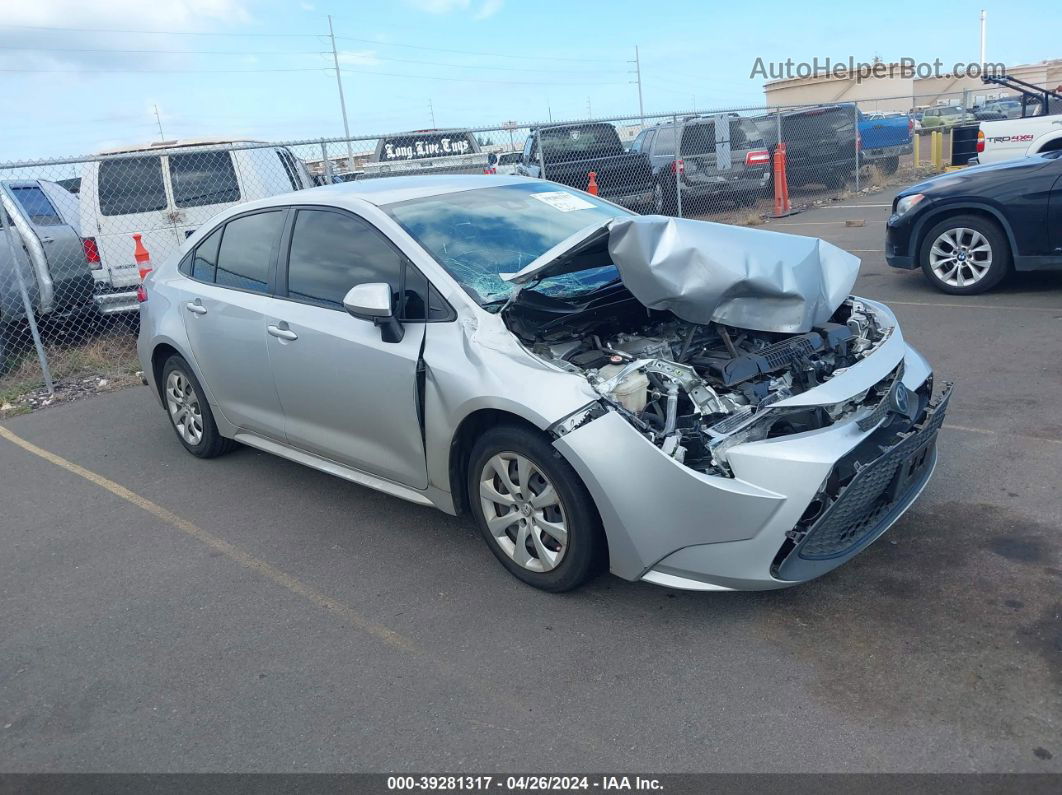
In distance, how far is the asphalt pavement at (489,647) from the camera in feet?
9.84

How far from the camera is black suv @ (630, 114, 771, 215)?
599 inches

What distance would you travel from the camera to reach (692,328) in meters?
4.27

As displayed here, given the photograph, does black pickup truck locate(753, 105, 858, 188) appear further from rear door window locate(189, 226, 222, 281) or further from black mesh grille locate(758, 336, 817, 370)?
black mesh grille locate(758, 336, 817, 370)

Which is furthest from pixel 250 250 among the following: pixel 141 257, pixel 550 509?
pixel 141 257

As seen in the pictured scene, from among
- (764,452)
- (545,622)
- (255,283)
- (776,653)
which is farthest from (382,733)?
(255,283)

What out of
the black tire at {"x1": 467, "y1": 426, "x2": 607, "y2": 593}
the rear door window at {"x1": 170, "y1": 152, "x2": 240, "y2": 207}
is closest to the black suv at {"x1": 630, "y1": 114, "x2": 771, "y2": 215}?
the rear door window at {"x1": 170, "y1": 152, "x2": 240, "y2": 207}

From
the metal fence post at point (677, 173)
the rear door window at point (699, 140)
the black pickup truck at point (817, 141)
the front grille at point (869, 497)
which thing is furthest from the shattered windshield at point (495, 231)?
the black pickup truck at point (817, 141)

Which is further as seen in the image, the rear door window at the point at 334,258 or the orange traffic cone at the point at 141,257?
the orange traffic cone at the point at 141,257

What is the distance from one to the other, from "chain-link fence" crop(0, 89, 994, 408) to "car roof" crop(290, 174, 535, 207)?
2.00 meters

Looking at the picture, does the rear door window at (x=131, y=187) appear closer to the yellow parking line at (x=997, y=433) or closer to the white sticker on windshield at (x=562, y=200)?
the white sticker on windshield at (x=562, y=200)

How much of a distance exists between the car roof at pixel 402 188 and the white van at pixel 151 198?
4.94 m

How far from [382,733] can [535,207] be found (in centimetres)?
289

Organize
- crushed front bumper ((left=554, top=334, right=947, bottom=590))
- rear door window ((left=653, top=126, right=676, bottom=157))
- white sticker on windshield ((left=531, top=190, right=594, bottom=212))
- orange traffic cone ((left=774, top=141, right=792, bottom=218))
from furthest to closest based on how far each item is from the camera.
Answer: rear door window ((left=653, top=126, right=676, bottom=157)), orange traffic cone ((left=774, top=141, right=792, bottom=218)), white sticker on windshield ((left=531, top=190, right=594, bottom=212)), crushed front bumper ((left=554, top=334, right=947, bottom=590))

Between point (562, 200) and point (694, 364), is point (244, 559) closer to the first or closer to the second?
point (694, 364)
